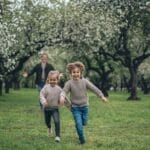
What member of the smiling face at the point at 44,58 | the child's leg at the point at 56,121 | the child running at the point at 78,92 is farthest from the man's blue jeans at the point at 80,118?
the smiling face at the point at 44,58

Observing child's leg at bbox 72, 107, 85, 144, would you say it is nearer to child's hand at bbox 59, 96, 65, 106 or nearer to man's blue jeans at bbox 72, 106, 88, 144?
man's blue jeans at bbox 72, 106, 88, 144

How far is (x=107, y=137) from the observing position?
14.5 m

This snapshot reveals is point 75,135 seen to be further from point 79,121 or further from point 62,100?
point 62,100

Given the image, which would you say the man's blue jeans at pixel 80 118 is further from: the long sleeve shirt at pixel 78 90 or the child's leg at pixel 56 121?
the child's leg at pixel 56 121

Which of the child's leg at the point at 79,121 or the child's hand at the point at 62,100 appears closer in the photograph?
the child's leg at the point at 79,121

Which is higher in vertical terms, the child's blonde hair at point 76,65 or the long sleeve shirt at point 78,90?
the child's blonde hair at point 76,65

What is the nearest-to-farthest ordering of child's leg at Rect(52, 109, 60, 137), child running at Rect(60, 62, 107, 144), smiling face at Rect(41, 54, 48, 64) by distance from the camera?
1. child running at Rect(60, 62, 107, 144)
2. child's leg at Rect(52, 109, 60, 137)
3. smiling face at Rect(41, 54, 48, 64)

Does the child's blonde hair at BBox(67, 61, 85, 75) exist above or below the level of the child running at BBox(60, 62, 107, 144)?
above

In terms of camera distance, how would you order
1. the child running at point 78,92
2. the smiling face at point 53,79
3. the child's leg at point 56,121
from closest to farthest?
1. the child running at point 78,92
2. the child's leg at point 56,121
3. the smiling face at point 53,79

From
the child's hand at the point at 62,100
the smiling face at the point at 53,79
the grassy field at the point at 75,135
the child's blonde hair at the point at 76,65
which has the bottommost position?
the grassy field at the point at 75,135

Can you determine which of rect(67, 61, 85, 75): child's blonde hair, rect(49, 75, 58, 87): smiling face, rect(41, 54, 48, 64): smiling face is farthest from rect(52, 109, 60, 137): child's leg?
rect(41, 54, 48, 64): smiling face

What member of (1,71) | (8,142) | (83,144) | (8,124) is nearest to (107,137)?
(83,144)

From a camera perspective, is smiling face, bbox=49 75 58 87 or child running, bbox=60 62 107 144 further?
smiling face, bbox=49 75 58 87

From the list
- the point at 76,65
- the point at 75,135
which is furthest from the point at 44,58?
the point at 76,65
